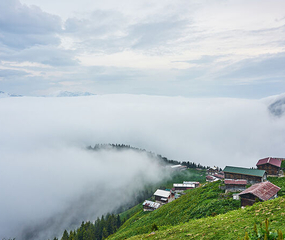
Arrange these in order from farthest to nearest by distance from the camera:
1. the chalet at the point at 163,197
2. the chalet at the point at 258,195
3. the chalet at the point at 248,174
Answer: the chalet at the point at 163,197, the chalet at the point at 248,174, the chalet at the point at 258,195

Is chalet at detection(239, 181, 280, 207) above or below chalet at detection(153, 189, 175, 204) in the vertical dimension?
above

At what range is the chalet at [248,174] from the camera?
5193 centimetres

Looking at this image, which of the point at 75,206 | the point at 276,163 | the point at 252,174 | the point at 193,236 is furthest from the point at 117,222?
the point at 75,206

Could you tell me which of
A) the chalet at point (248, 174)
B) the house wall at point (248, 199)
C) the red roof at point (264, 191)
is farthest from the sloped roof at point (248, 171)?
the house wall at point (248, 199)

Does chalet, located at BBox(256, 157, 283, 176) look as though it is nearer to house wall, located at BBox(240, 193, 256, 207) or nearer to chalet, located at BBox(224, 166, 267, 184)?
chalet, located at BBox(224, 166, 267, 184)

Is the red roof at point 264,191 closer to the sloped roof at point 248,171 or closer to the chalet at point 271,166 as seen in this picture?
the sloped roof at point 248,171

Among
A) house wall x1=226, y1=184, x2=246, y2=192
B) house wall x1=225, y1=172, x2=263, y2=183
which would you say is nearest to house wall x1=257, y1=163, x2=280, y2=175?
house wall x1=225, y1=172, x2=263, y2=183

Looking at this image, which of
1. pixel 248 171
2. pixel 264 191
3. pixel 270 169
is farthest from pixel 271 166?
pixel 264 191

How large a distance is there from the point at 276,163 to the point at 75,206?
195507mm

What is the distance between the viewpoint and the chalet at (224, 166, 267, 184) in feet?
170

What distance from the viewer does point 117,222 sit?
308ft

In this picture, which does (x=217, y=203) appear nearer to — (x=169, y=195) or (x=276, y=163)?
(x=276, y=163)

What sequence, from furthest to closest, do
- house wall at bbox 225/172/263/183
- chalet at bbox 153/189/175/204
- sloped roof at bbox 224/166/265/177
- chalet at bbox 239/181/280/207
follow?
chalet at bbox 153/189/175/204
sloped roof at bbox 224/166/265/177
house wall at bbox 225/172/263/183
chalet at bbox 239/181/280/207

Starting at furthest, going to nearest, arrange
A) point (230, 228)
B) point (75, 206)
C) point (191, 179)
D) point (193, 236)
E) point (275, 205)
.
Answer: point (75, 206) < point (191, 179) < point (275, 205) < point (193, 236) < point (230, 228)
